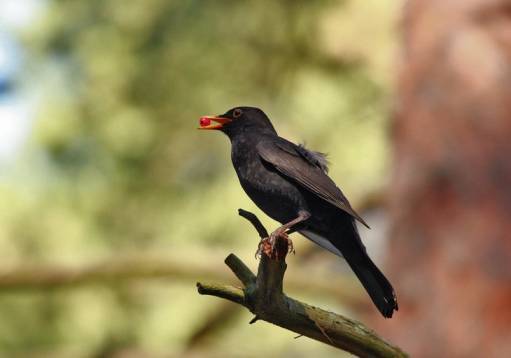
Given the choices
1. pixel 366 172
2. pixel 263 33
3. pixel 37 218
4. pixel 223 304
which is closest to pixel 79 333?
pixel 37 218

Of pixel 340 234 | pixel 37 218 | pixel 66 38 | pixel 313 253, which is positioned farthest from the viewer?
pixel 66 38

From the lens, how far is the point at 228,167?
13.9 metres

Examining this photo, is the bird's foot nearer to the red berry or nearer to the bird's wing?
the bird's wing

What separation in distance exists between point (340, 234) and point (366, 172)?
1024cm

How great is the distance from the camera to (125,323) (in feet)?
41.9

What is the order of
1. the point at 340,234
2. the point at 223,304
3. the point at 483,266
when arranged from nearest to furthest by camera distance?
the point at 340,234 → the point at 483,266 → the point at 223,304

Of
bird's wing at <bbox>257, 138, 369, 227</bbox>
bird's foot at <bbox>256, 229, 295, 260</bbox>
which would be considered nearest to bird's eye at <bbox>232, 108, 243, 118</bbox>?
bird's wing at <bbox>257, 138, 369, 227</bbox>

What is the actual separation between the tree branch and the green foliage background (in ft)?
26.9

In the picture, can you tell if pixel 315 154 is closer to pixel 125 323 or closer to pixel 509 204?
pixel 509 204

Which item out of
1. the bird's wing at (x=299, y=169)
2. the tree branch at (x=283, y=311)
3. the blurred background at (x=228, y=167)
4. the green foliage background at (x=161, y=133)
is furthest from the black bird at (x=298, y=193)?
the green foliage background at (x=161, y=133)

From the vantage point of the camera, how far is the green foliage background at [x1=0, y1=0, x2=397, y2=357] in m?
12.9

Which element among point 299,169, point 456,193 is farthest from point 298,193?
point 456,193

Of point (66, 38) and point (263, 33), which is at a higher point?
point (66, 38)

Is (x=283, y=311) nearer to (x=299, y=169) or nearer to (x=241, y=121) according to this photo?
(x=299, y=169)
